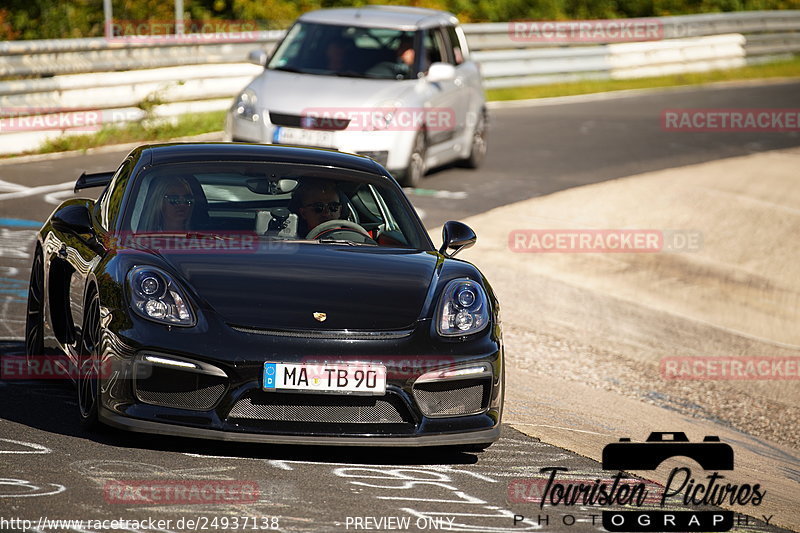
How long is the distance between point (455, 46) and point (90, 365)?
1146 centimetres

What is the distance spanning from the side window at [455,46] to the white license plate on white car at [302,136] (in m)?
3.08

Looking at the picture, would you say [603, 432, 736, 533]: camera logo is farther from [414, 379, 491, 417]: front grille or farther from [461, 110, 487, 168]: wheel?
[461, 110, 487, 168]: wheel

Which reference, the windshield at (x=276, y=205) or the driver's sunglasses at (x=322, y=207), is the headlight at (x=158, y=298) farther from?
the driver's sunglasses at (x=322, y=207)

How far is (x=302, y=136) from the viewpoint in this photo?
14.1m

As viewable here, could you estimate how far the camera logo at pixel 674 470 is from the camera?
546 centimetres

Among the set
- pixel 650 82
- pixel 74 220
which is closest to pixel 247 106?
pixel 74 220

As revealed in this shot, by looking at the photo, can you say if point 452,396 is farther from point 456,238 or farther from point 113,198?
point 113,198

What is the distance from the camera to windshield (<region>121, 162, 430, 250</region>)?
22.4ft

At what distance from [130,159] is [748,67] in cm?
2678

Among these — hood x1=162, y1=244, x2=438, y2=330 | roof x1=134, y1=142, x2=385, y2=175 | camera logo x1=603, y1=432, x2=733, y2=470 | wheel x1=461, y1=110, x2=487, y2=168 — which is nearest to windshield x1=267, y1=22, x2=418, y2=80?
wheel x1=461, y1=110, x2=487, y2=168

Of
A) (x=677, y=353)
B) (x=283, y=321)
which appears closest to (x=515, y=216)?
(x=677, y=353)

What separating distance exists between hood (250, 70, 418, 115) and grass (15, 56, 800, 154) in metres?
2.59
